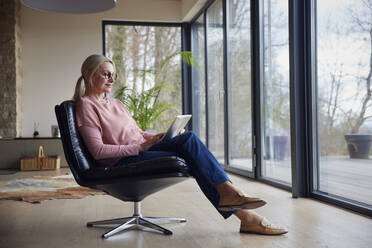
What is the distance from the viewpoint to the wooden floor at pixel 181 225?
212cm

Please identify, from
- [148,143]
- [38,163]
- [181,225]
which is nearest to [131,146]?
[148,143]

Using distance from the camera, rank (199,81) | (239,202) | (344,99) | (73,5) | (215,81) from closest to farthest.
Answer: (239,202) < (73,5) < (344,99) < (215,81) < (199,81)

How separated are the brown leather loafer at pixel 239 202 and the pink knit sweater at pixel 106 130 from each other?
1.82 ft

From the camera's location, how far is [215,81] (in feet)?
18.7

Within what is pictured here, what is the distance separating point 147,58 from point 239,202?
5.22 meters

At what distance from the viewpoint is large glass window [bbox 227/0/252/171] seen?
4660 millimetres

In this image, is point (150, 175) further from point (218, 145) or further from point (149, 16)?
point (149, 16)

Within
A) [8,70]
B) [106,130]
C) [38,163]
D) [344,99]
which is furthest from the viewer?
[8,70]

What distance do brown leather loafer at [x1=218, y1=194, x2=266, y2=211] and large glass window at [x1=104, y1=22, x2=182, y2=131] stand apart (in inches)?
188

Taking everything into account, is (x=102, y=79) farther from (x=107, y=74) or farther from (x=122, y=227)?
(x=122, y=227)

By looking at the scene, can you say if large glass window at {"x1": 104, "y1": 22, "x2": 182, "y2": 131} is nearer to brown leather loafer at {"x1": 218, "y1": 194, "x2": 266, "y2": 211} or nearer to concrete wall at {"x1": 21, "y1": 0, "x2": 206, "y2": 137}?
concrete wall at {"x1": 21, "y1": 0, "x2": 206, "y2": 137}

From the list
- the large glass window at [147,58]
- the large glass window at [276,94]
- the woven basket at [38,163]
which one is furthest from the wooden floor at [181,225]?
the large glass window at [147,58]

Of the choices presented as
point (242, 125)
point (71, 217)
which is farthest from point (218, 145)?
point (71, 217)

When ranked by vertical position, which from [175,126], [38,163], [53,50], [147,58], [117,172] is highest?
[53,50]
